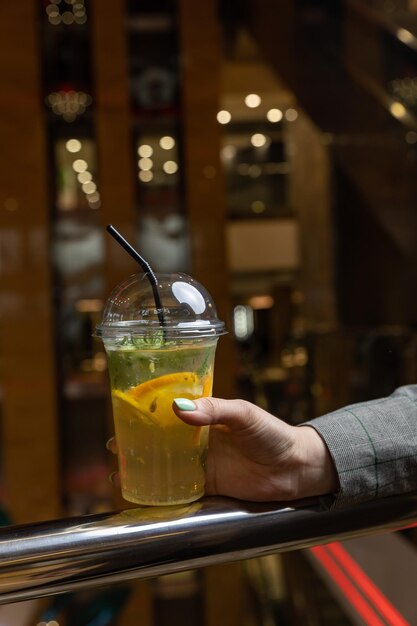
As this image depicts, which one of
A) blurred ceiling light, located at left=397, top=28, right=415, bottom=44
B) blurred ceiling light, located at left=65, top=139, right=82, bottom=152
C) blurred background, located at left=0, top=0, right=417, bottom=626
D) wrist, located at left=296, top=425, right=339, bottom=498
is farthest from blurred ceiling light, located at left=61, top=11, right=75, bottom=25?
wrist, located at left=296, top=425, right=339, bottom=498

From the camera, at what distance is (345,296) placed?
4.32 metres

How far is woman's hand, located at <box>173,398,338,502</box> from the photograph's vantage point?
0.68m

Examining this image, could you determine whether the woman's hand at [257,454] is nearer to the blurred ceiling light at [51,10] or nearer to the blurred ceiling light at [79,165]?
the blurred ceiling light at [79,165]

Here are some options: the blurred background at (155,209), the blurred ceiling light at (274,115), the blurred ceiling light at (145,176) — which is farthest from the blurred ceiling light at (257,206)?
the blurred ceiling light at (145,176)

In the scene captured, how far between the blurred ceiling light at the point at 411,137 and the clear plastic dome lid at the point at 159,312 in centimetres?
253

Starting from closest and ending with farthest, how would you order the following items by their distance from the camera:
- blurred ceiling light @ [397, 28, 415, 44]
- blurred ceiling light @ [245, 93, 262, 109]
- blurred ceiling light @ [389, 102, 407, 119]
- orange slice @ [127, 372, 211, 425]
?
orange slice @ [127, 372, 211, 425] < blurred ceiling light @ [397, 28, 415, 44] < blurred ceiling light @ [389, 102, 407, 119] < blurred ceiling light @ [245, 93, 262, 109]

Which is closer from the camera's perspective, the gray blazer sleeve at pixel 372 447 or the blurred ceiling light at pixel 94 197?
the gray blazer sleeve at pixel 372 447

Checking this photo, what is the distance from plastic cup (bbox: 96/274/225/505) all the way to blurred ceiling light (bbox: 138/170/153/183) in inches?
142

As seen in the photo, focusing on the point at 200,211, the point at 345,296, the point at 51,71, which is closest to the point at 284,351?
the point at 345,296

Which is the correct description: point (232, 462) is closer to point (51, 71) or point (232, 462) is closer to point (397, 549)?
point (397, 549)

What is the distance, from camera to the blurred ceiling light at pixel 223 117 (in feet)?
13.6

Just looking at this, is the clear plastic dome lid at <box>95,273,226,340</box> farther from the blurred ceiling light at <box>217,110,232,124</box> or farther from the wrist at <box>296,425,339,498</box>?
the blurred ceiling light at <box>217,110,232,124</box>

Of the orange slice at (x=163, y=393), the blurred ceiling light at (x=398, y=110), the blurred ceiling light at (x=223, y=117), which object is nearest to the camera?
the orange slice at (x=163, y=393)

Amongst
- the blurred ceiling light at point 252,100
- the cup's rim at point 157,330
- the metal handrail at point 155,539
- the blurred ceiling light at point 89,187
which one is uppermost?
A: the blurred ceiling light at point 252,100
